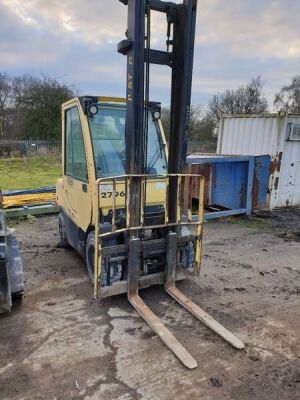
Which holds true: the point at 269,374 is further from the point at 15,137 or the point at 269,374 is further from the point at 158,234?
the point at 15,137

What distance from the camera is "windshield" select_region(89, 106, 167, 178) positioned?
4277 mm

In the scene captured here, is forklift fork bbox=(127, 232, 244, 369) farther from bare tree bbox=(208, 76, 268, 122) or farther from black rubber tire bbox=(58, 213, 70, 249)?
bare tree bbox=(208, 76, 268, 122)

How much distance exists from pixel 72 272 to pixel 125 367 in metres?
2.37

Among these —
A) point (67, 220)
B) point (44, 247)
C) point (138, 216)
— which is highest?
point (138, 216)

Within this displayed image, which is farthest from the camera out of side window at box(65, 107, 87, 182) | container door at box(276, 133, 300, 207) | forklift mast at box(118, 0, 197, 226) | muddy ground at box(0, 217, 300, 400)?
container door at box(276, 133, 300, 207)

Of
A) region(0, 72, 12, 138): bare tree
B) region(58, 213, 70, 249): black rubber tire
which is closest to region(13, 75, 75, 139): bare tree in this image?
region(0, 72, 12, 138): bare tree

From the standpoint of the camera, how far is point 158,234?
14.0ft

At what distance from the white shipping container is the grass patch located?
787 cm

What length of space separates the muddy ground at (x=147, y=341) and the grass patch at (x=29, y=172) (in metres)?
9.01

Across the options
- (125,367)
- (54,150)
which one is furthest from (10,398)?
(54,150)

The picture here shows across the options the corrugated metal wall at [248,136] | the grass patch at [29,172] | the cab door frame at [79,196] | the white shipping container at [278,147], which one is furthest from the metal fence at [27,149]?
the cab door frame at [79,196]

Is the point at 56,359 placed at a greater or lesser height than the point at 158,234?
lesser

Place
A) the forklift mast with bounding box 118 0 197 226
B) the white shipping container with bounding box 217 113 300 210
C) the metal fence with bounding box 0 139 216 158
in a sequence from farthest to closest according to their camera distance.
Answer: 1. the metal fence with bounding box 0 139 216 158
2. the white shipping container with bounding box 217 113 300 210
3. the forklift mast with bounding box 118 0 197 226

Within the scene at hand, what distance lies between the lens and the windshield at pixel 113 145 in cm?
428
